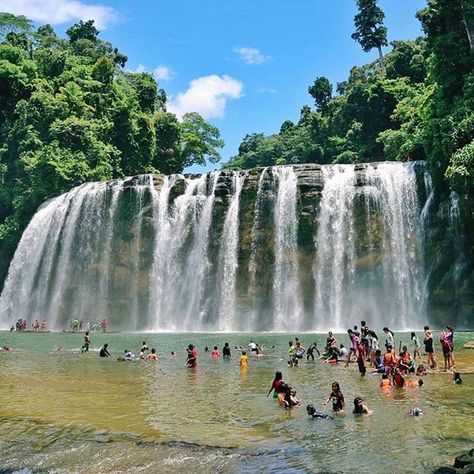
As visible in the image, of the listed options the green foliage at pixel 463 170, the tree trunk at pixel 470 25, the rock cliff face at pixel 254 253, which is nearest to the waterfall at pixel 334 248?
the rock cliff face at pixel 254 253

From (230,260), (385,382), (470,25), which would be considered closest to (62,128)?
(230,260)

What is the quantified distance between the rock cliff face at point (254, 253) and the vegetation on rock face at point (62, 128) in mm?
4568

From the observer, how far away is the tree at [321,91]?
79000 millimetres

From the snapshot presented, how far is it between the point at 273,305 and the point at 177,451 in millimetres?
27746

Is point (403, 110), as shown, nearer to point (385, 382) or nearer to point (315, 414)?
point (385, 382)

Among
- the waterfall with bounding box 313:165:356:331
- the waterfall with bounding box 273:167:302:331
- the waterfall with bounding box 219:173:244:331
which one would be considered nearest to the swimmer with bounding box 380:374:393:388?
the waterfall with bounding box 313:165:356:331

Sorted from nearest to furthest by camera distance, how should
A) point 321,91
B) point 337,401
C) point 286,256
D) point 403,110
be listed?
point 337,401
point 286,256
point 403,110
point 321,91

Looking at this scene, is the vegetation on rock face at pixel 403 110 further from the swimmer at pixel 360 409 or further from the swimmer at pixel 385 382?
the swimmer at pixel 360 409

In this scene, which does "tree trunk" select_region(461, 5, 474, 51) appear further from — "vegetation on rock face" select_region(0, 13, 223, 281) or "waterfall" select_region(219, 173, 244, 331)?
"vegetation on rock face" select_region(0, 13, 223, 281)

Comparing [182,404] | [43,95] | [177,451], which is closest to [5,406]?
[182,404]

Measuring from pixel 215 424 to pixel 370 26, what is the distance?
2877 inches

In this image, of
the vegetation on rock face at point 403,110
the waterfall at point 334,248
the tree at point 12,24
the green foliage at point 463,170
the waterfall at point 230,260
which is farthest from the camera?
the tree at point 12,24

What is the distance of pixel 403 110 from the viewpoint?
1905 inches

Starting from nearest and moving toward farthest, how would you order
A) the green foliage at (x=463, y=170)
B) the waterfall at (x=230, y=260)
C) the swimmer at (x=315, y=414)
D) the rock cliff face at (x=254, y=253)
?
the swimmer at (x=315, y=414) < the green foliage at (x=463, y=170) < the rock cliff face at (x=254, y=253) < the waterfall at (x=230, y=260)
